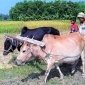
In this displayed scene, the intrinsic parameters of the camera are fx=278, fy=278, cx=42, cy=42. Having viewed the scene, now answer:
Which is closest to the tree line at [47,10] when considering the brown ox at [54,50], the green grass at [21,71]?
the green grass at [21,71]

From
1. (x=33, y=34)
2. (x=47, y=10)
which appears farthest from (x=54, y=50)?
(x=47, y=10)

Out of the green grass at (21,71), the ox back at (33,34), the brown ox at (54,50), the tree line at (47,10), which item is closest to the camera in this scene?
the brown ox at (54,50)

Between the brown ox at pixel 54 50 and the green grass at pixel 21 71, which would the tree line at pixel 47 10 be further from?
the brown ox at pixel 54 50

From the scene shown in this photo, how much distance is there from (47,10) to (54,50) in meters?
31.3

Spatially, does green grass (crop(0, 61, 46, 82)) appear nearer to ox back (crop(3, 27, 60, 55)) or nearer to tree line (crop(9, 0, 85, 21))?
ox back (crop(3, 27, 60, 55))

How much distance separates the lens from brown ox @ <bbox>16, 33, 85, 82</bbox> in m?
6.17

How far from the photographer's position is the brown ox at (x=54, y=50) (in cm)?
617

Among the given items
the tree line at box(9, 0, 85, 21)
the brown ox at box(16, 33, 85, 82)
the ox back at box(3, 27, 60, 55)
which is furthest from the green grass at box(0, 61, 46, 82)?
the tree line at box(9, 0, 85, 21)

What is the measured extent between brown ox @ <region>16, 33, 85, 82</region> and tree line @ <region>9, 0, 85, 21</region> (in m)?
30.3

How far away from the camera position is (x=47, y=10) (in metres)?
37.4

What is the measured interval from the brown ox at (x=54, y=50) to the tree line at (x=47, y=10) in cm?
3032

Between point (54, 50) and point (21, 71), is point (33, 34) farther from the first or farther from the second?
point (21, 71)

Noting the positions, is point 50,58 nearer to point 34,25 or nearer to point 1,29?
point 1,29

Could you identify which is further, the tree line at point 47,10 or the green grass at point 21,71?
the tree line at point 47,10
